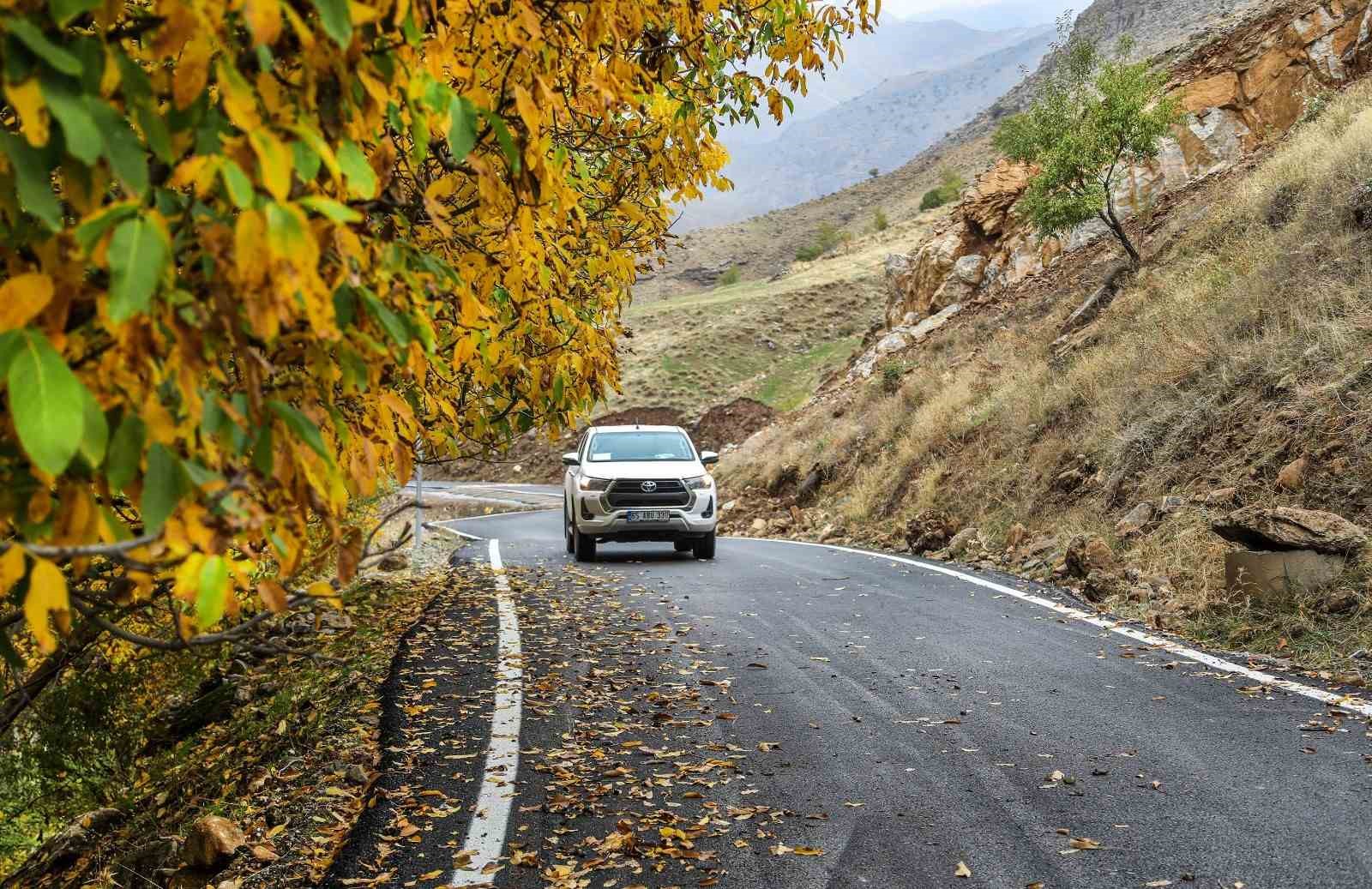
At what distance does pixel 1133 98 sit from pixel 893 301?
601 inches

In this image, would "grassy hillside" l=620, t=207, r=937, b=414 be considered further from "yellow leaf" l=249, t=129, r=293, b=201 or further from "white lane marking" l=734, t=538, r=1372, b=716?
"yellow leaf" l=249, t=129, r=293, b=201

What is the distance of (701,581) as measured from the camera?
12.5 meters

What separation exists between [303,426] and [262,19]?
2.30ft

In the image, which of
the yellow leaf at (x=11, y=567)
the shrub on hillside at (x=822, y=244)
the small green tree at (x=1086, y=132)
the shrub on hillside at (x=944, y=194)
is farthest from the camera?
the shrub on hillside at (x=822, y=244)

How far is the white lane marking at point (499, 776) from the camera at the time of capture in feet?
13.8

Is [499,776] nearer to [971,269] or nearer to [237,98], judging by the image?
[237,98]

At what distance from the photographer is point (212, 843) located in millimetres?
4707

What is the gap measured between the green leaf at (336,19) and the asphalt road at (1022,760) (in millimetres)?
3152

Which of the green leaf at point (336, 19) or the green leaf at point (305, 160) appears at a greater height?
the green leaf at point (336, 19)

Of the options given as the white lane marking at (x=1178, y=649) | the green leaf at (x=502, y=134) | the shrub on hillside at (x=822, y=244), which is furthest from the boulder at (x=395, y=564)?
the shrub on hillside at (x=822, y=244)

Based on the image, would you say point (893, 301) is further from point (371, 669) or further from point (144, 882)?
point (144, 882)

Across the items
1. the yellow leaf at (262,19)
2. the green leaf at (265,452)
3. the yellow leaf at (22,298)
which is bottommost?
the green leaf at (265,452)

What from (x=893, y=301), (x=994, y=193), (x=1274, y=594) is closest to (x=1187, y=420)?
(x=1274, y=594)

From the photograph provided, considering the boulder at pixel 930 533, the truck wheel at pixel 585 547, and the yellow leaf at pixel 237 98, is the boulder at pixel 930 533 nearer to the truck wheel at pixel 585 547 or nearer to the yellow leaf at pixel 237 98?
the truck wheel at pixel 585 547
